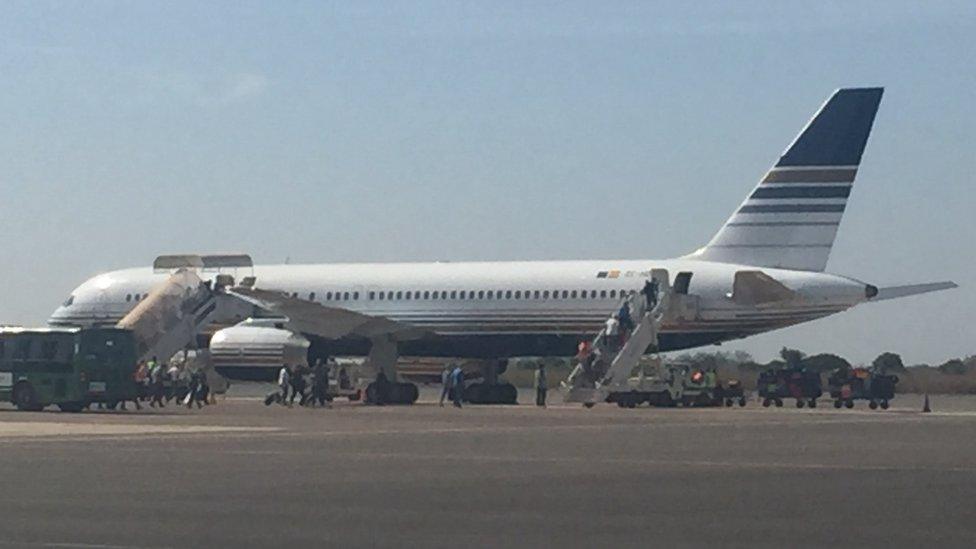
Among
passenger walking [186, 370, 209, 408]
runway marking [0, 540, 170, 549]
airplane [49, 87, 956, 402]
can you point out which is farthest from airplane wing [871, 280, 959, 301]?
runway marking [0, 540, 170, 549]

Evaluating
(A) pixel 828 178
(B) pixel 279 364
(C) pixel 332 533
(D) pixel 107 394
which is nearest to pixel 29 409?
(D) pixel 107 394

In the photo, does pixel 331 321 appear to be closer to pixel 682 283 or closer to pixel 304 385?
pixel 304 385

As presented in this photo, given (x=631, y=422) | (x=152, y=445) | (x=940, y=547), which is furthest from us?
(x=631, y=422)

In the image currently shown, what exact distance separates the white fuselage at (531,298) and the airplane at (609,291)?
40mm

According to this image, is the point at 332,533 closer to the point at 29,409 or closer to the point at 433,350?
the point at 29,409

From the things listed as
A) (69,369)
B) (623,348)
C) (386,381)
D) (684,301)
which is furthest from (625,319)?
(69,369)

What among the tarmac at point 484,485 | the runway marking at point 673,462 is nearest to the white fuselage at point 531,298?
the tarmac at point 484,485

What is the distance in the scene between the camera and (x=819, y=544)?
15414 millimetres

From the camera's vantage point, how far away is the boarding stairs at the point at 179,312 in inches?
2362

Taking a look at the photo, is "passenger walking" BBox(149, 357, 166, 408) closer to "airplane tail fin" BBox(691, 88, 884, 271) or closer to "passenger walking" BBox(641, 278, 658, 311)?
"passenger walking" BBox(641, 278, 658, 311)

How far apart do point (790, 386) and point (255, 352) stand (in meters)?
15.3

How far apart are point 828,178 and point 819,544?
40.8 m

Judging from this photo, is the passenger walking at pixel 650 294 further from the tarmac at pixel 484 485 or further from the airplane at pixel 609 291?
the tarmac at pixel 484 485

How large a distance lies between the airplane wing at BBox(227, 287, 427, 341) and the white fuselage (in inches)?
15.4
